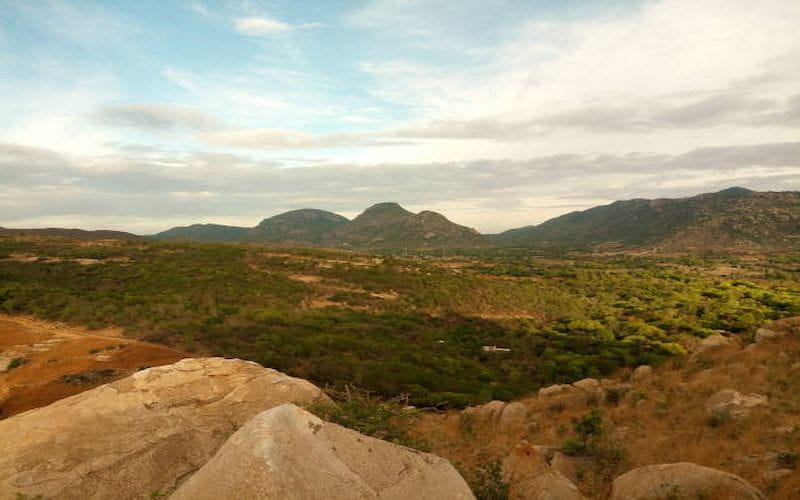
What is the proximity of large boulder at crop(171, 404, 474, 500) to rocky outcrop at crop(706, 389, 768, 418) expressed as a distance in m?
10.2

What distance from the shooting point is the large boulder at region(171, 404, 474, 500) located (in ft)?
25.0

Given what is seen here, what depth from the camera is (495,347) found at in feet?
164

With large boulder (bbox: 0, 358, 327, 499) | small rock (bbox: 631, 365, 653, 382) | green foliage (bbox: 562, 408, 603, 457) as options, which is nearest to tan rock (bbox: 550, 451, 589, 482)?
green foliage (bbox: 562, 408, 603, 457)

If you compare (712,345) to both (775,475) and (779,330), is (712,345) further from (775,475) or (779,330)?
(775,475)

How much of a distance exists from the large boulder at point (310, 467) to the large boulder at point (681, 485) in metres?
4.19

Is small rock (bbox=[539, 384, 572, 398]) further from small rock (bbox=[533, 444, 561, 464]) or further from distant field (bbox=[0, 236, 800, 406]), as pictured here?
distant field (bbox=[0, 236, 800, 406])

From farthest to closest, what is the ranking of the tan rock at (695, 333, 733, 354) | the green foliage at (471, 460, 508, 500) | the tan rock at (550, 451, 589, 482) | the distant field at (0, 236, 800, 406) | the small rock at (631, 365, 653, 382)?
1. the distant field at (0, 236, 800, 406)
2. the tan rock at (695, 333, 733, 354)
3. the small rock at (631, 365, 653, 382)
4. the tan rock at (550, 451, 589, 482)
5. the green foliage at (471, 460, 508, 500)

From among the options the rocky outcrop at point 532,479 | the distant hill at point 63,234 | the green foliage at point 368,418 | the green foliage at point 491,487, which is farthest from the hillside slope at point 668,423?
the distant hill at point 63,234

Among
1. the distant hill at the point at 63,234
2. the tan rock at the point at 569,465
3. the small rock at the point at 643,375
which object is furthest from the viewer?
the distant hill at the point at 63,234

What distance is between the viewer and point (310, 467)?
8.41 m

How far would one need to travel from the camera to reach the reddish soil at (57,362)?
21062 mm

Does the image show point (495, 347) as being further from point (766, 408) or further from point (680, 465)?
point (680, 465)

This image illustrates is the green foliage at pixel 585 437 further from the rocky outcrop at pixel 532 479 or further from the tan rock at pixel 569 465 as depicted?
the rocky outcrop at pixel 532 479

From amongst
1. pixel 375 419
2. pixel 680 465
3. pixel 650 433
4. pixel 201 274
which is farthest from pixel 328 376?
pixel 201 274
